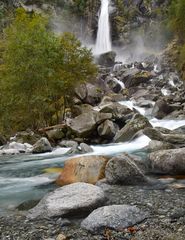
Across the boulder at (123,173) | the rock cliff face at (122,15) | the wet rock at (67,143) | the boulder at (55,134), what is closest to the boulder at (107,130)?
the wet rock at (67,143)

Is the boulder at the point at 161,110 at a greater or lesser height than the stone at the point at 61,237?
greater

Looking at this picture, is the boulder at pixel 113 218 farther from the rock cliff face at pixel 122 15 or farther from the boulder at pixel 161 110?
the rock cliff face at pixel 122 15

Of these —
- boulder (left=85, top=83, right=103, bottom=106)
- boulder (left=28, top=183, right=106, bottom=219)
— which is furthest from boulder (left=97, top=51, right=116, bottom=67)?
boulder (left=28, top=183, right=106, bottom=219)

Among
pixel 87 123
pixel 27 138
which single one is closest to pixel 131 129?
pixel 87 123

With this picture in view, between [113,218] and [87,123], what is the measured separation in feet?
47.3

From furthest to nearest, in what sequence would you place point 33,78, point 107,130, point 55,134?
point 33,78 → point 55,134 → point 107,130

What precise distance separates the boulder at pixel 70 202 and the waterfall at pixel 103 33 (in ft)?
193

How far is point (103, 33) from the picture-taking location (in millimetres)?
68812

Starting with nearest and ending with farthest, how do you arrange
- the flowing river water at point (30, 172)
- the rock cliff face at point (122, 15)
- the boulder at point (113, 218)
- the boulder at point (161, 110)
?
the boulder at point (113, 218), the flowing river water at point (30, 172), the boulder at point (161, 110), the rock cliff face at point (122, 15)

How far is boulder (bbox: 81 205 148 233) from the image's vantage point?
23.9ft

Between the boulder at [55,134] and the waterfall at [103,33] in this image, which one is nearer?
the boulder at [55,134]

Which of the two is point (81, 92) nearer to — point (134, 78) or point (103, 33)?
point (134, 78)

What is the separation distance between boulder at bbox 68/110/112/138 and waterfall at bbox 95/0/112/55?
4513 cm

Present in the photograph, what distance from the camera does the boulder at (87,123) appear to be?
21.5 m
